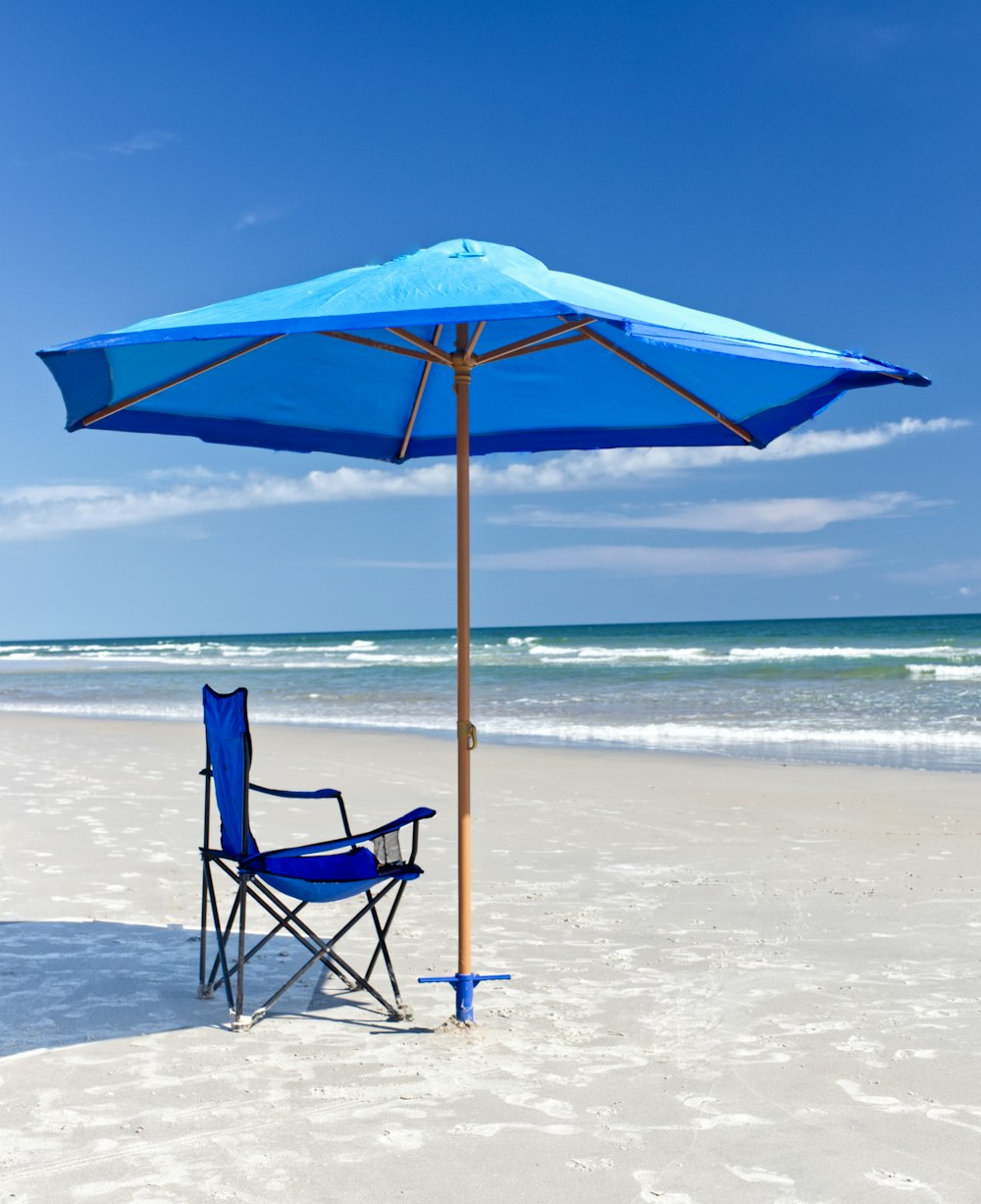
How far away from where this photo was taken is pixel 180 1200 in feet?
7.80

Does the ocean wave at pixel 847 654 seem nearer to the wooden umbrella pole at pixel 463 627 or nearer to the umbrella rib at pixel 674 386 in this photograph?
the umbrella rib at pixel 674 386

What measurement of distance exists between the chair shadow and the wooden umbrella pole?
0.39 meters

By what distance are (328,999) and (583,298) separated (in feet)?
8.11

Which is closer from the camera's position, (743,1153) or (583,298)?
(743,1153)

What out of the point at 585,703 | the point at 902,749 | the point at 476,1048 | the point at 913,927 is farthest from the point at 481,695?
the point at 476,1048

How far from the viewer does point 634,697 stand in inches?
785

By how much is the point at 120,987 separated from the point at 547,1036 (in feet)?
4.91

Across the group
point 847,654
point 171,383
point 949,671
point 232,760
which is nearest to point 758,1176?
point 232,760

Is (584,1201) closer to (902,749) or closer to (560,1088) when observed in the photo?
(560,1088)

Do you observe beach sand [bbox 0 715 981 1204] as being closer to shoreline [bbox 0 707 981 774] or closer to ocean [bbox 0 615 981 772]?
shoreline [bbox 0 707 981 774]

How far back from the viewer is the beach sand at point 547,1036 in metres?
2.55

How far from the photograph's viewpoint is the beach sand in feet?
8.36

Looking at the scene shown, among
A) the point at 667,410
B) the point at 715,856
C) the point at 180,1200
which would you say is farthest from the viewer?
the point at 715,856

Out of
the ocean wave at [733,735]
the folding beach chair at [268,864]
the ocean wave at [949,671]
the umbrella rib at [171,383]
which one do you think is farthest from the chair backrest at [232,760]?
the ocean wave at [949,671]
